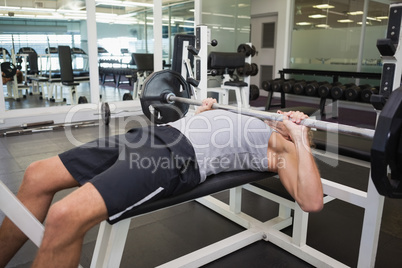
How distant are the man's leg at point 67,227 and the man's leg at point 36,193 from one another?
0.27m

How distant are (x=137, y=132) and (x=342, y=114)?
4.55 metres

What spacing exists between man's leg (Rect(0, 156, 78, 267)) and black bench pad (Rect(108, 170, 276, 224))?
0.33 metres

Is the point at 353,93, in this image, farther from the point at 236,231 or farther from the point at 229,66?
the point at 236,231

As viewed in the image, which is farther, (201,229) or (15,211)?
(201,229)

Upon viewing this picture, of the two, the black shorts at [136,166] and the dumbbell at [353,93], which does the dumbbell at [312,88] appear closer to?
the dumbbell at [353,93]

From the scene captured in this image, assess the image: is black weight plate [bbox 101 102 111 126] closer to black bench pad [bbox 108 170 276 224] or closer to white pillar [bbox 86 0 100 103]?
white pillar [bbox 86 0 100 103]

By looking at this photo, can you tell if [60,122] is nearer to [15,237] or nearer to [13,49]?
[13,49]

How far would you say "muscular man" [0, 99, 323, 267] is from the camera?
1013 mm

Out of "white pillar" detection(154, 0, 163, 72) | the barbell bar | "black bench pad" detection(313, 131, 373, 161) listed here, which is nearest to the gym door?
"white pillar" detection(154, 0, 163, 72)

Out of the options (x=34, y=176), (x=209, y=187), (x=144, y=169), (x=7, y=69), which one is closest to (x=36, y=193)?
(x=34, y=176)

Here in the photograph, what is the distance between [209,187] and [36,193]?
0.65 m

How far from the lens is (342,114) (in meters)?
5.17

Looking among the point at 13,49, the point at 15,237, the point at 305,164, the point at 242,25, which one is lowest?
the point at 15,237

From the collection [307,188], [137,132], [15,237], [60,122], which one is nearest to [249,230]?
[307,188]
